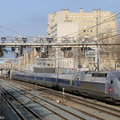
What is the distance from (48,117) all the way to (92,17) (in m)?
129

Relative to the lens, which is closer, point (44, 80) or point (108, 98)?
point (108, 98)

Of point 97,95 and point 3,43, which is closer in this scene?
point 97,95

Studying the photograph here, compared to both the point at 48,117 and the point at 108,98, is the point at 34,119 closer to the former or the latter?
the point at 48,117

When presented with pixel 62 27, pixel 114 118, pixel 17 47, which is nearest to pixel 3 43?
pixel 17 47

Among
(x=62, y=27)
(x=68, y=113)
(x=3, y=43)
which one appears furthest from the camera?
(x=62, y=27)

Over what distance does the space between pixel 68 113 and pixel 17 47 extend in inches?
731

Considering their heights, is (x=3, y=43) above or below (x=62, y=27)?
below

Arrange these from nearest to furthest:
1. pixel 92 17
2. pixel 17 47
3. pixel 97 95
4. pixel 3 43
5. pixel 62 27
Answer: pixel 97 95 < pixel 3 43 < pixel 17 47 < pixel 62 27 < pixel 92 17

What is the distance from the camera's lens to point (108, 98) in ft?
71.6

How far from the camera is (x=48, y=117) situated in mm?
17250

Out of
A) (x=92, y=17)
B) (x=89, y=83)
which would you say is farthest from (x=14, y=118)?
(x=92, y=17)

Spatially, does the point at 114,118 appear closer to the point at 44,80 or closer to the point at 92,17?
the point at 44,80

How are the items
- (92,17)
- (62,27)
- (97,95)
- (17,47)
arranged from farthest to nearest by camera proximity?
(92,17)
(62,27)
(17,47)
(97,95)

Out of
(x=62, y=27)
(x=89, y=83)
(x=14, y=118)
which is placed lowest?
(x=14, y=118)
